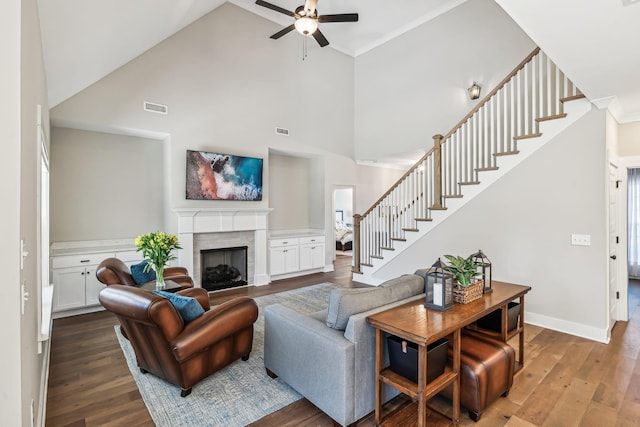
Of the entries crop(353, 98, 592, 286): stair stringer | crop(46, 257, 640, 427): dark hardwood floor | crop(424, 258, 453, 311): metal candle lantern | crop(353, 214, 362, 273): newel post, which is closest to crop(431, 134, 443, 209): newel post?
crop(353, 98, 592, 286): stair stringer

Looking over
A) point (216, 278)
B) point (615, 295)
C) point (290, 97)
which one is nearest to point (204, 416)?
point (216, 278)

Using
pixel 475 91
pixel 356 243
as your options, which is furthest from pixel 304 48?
pixel 356 243

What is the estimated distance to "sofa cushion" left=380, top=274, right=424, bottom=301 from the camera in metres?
2.63

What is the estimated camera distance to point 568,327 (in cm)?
385

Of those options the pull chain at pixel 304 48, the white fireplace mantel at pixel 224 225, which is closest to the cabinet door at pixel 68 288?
the white fireplace mantel at pixel 224 225

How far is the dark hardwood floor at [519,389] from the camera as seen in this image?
7.60ft

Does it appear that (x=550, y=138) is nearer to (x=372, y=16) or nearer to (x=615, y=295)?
(x=615, y=295)

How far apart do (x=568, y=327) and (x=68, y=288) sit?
6.42 metres

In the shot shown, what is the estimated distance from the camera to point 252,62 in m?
6.25

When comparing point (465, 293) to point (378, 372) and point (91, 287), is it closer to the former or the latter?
point (378, 372)

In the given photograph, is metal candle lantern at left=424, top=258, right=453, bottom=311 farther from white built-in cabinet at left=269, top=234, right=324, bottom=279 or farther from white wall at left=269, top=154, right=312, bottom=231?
white wall at left=269, top=154, right=312, bottom=231

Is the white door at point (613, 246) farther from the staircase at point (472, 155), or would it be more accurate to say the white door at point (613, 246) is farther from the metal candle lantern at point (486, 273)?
the metal candle lantern at point (486, 273)

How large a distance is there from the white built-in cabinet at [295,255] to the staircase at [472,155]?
1095 mm

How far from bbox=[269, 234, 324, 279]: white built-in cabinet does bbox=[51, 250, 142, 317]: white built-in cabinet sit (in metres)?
2.79
